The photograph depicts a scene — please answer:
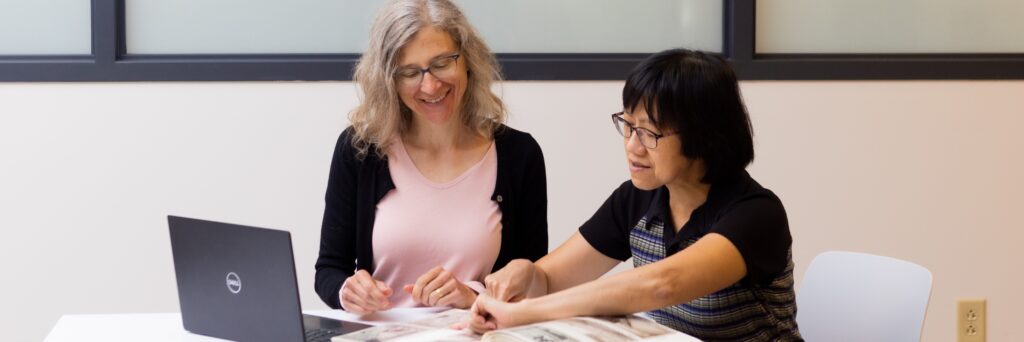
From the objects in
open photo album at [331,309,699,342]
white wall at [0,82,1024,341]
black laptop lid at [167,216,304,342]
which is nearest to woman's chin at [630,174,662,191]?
open photo album at [331,309,699,342]

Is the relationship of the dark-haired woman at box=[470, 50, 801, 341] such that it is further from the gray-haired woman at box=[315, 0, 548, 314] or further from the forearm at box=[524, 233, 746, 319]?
the gray-haired woman at box=[315, 0, 548, 314]

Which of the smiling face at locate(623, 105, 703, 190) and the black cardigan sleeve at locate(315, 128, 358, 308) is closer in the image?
the smiling face at locate(623, 105, 703, 190)

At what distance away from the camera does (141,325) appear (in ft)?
6.88

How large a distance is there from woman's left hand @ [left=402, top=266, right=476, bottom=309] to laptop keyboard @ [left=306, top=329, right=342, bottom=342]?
21 centimetres

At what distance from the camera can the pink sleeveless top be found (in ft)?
7.87

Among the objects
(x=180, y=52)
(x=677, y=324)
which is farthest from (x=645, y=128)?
(x=180, y=52)

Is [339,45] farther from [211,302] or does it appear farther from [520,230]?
[211,302]

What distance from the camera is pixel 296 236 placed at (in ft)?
11.5

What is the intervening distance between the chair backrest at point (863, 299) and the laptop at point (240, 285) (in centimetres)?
96

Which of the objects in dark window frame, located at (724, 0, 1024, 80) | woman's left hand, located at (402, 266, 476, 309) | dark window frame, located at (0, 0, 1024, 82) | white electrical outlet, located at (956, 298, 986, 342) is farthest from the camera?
white electrical outlet, located at (956, 298, 986, 342)

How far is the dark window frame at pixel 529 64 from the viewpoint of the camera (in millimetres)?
3396

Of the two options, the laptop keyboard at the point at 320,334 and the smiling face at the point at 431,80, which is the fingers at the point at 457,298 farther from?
the smiling face at the point at 431,80

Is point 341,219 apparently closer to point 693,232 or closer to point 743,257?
point 693,232

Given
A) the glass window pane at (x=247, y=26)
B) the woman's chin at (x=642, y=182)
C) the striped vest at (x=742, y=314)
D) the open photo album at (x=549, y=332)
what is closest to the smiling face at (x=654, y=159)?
the woman's chin at (x=642, y=182)
